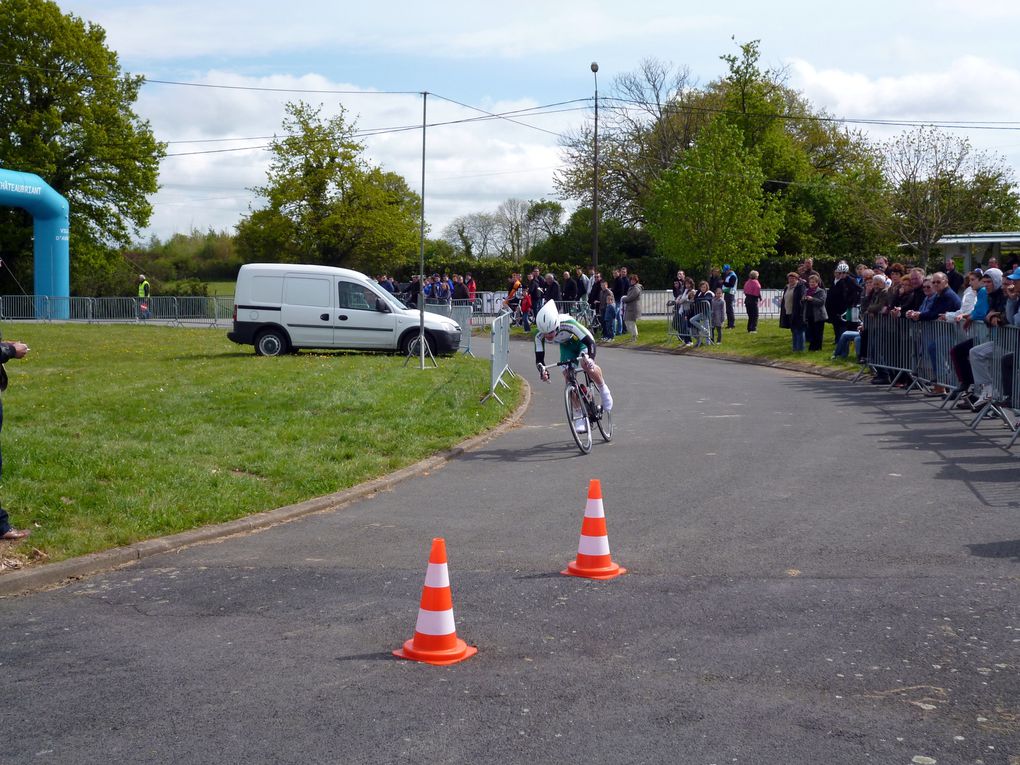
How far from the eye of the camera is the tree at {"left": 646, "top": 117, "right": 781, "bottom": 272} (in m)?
39.9

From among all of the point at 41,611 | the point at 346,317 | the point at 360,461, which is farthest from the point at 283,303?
the point at 41,611

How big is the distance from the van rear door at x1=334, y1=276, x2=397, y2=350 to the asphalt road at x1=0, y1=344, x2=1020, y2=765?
→ 45.0ft

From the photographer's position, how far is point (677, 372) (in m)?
22.8

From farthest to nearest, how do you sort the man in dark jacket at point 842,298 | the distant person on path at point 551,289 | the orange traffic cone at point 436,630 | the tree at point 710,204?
the tree at point 710,204 → the distant person on path at point 551,289 → the man in dark jacket at point 842,298 → the orange traffic cone at point 436,630

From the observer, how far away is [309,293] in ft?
80.2

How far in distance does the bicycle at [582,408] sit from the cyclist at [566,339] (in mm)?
95

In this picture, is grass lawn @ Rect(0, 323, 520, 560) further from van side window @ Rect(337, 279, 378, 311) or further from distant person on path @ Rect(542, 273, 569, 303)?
distant person on path @ Rect(542, 273, 569, 303)

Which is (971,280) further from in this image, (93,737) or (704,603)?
(93,737)

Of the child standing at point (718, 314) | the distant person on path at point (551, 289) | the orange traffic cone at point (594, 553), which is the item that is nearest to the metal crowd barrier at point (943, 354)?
the orange traffic cone at point (594, 553)

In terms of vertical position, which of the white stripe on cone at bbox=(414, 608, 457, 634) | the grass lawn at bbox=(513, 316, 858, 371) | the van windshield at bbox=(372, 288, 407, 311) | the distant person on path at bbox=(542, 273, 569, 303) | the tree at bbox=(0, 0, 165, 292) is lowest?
the white stripe on cone at bbox=(414, 608, 457, 634)

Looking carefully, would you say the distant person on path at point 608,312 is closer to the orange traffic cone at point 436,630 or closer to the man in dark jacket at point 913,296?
the man in dark jacket at point 913,296

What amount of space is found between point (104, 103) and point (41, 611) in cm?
5564

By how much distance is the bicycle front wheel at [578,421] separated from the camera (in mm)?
12562

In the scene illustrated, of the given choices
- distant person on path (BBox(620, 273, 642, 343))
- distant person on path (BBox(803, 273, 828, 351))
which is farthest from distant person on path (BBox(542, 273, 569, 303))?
distant person on path (BBox(803, 273, 828, 351))
